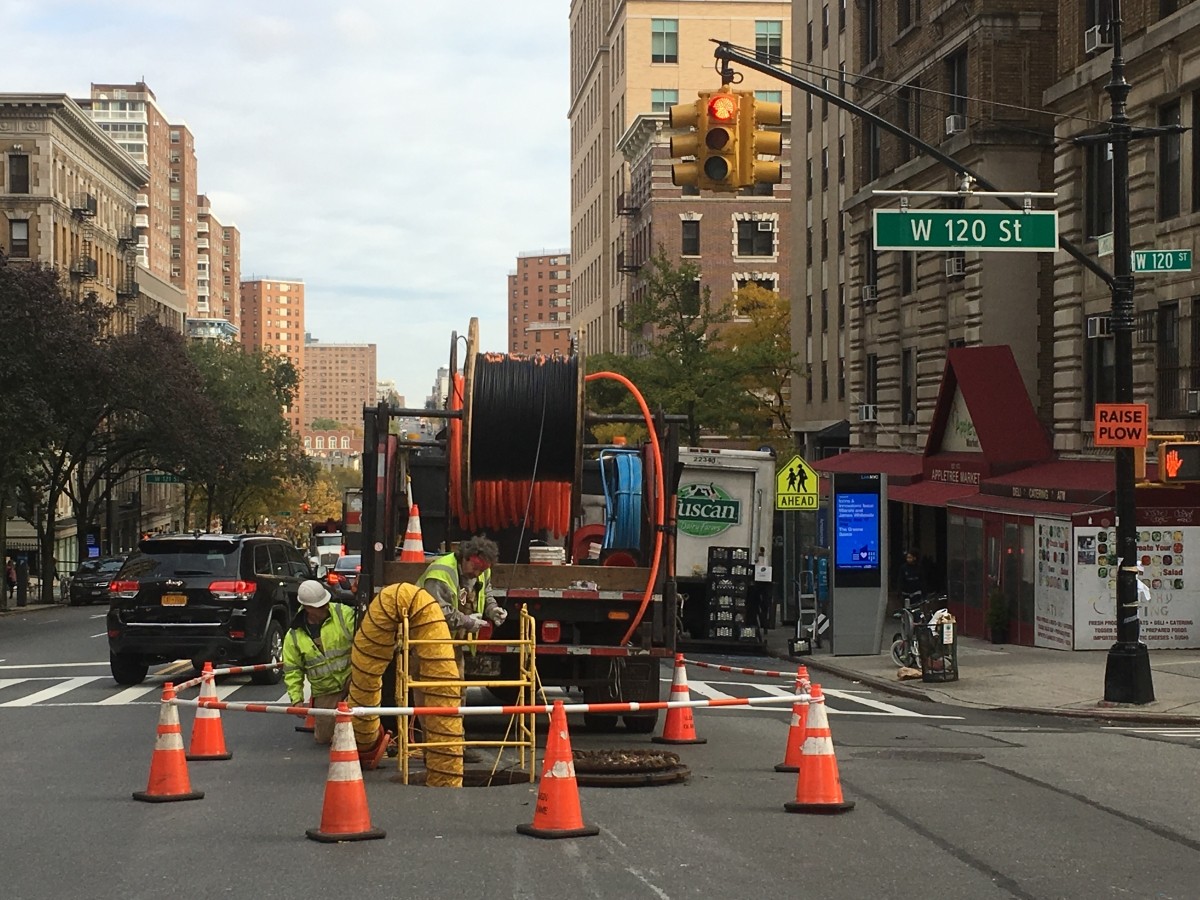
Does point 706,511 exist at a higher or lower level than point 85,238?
lower

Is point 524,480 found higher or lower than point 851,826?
higher

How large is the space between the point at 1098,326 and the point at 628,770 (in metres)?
20.4

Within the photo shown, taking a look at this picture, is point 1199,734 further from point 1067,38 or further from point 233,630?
point 1067,38

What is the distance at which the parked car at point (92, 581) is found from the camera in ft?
175

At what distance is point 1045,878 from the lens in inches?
349

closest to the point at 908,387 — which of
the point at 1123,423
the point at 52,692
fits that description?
the point at 1123,423

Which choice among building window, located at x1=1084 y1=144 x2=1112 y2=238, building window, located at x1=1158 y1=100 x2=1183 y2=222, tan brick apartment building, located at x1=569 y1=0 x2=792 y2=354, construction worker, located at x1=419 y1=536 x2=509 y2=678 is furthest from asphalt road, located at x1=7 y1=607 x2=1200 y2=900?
tan brick apartment building, located at x1=569 y1=0 x2=792 y2=354

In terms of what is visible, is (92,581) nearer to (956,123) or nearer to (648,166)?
(956,123)

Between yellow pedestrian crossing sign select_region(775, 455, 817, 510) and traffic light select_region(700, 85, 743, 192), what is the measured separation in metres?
13.1

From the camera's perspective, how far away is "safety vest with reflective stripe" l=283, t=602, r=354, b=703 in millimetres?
13148

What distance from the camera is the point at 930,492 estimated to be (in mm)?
35812

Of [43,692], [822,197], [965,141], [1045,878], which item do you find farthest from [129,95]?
[1045,878]

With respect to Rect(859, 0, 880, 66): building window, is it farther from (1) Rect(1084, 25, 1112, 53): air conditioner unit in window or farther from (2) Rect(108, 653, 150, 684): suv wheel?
(2) Rect(108, 653, 150, 684): suv wheel

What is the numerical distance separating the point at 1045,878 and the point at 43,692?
14621 mm
